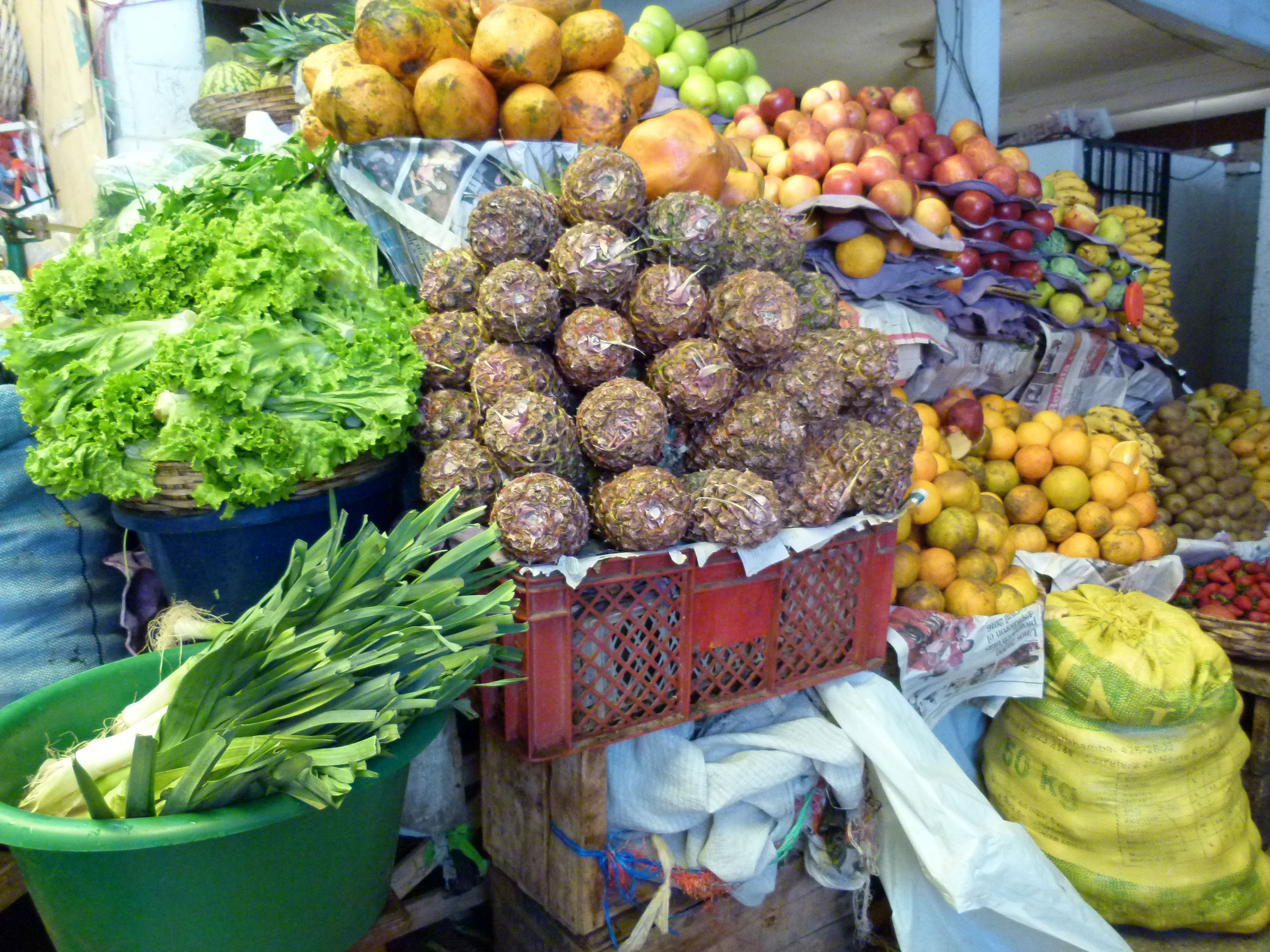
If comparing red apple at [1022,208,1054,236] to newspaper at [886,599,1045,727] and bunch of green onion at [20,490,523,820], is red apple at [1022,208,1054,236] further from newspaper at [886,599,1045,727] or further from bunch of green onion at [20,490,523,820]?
bunch of green onion at [20,490,523,820]

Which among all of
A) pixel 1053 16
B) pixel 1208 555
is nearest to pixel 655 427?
pixel 1208 555

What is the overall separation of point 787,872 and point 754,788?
385 mm

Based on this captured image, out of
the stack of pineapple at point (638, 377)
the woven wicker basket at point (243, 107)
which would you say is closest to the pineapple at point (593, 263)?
the stack of pineapple at point (638, 377)

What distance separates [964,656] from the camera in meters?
2.22

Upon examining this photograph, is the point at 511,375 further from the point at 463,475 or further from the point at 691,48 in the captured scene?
the point at 691,48

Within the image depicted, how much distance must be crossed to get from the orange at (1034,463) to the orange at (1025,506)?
0.07 m

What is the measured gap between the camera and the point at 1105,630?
2457 millimetres

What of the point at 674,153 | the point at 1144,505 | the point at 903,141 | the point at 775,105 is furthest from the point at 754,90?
the point at 1144,505

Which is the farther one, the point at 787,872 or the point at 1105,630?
the point at 1105,630

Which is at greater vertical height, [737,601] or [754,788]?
[737,601]

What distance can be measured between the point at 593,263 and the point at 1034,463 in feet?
7.49

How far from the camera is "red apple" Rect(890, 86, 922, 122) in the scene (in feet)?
13.7

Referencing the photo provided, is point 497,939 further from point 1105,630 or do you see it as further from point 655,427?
point 1105,630

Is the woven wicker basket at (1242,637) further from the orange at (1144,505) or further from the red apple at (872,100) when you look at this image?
the red apple at (872,100)
